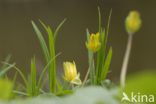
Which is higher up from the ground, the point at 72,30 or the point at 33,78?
the point at 33,78

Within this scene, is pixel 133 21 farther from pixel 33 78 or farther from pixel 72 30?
pixel 72 30

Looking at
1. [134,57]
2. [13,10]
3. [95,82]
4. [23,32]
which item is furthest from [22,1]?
[95,82]

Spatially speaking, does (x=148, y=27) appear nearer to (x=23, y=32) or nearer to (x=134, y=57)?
(x=134, y=57)

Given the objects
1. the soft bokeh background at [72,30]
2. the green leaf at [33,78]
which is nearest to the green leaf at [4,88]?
the green leaf at [33,78]

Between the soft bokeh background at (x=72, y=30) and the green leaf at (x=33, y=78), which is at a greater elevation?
the green leaf at (x=33, y=78)

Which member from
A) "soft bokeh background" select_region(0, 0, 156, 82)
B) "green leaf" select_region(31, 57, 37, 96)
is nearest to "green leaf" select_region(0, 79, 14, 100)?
"green leaf" select_region(31, 57, 37, 96)

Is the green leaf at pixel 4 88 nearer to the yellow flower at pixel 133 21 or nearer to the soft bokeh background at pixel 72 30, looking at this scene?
the yellow flower at pixel 133 21

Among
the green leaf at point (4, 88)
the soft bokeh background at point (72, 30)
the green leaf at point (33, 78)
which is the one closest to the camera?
the green leaf at point (4, 88)

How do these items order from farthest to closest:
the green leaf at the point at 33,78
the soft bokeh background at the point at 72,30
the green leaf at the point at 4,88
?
1. the soft bokeh background at the point at 72,30
2. the green leaf at the point at 33,78
3. the green leaf at the point at 4,88

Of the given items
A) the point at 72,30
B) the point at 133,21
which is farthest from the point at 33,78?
the point at 72,30
